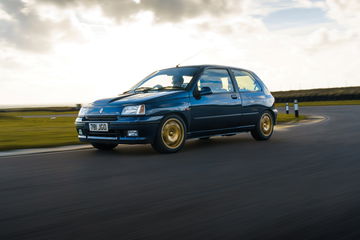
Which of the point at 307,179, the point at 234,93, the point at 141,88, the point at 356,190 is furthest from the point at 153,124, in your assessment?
the point at 356,190

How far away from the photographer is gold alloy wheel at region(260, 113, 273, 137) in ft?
34.5

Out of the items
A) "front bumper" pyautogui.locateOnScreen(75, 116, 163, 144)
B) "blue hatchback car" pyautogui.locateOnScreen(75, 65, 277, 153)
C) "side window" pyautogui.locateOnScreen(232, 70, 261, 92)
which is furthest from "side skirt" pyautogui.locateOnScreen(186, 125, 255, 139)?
"front bumper" pyautogui.locateOnScreen(75, 116, 163, 144)

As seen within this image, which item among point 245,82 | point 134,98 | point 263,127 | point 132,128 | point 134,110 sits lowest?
point 263,127

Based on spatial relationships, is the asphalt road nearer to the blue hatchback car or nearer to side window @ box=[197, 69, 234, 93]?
the blue hatchback car

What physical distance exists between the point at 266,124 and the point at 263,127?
181mm

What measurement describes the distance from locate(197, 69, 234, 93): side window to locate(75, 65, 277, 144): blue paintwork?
10 centimetres

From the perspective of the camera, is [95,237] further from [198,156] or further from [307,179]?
[198,156]

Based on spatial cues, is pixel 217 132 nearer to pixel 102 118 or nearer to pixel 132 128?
pixel 132 128

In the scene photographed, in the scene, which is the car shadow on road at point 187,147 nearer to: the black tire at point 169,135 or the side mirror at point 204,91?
the black tire at point 169,135

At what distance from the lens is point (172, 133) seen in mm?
8312

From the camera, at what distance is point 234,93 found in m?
9.74

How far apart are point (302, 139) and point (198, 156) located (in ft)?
11.5

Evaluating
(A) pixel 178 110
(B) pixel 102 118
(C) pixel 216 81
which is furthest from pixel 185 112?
(B) pixel 102 118

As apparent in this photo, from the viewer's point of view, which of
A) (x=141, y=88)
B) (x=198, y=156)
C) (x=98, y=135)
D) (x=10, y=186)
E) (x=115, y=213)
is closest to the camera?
(x=115, y=213)
